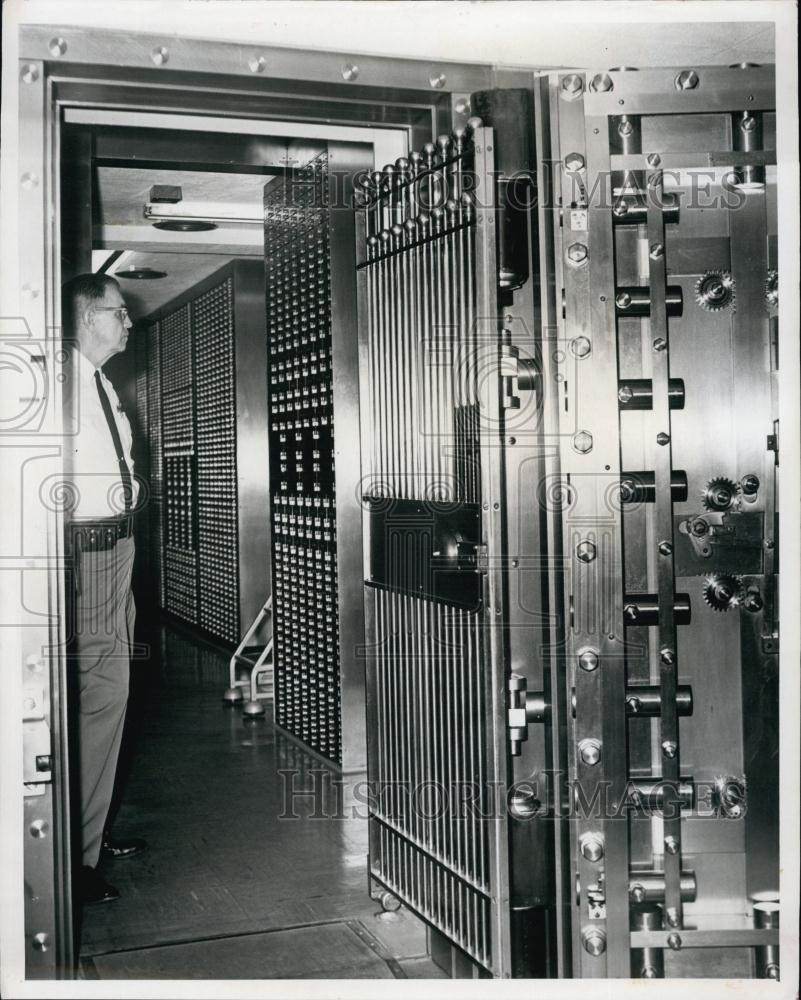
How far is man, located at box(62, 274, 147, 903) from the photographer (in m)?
2.63

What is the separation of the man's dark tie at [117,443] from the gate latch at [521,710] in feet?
4.24

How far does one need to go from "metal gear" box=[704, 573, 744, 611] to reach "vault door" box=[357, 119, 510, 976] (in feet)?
1.26

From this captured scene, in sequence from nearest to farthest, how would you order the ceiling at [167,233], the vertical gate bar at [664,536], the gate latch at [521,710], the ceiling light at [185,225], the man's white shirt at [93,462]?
the vertical gate bar at [664,536] → the gate latch at [521,710] → the man's white shirt at [93,462] → the ceiling at [167,233] → the ceiling light at [185,225]

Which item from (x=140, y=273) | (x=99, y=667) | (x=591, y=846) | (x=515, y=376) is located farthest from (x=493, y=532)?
(x=140, y=273)

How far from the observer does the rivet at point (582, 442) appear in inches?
69.7

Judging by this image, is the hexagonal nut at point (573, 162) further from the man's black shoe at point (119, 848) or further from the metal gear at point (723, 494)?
the man's black shoe at point (119, 848)

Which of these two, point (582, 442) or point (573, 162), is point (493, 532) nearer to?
point (582, 442)

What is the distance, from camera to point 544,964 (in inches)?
75.0

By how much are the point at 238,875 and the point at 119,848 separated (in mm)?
426

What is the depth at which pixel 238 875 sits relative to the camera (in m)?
2.74

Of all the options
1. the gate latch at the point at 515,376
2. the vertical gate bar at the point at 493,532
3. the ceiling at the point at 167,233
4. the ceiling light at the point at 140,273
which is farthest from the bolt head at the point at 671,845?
the ceiling light at the point at 140,273

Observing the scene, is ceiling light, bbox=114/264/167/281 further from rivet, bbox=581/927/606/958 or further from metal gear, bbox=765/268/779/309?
rivet, bbox=581/927/606/958

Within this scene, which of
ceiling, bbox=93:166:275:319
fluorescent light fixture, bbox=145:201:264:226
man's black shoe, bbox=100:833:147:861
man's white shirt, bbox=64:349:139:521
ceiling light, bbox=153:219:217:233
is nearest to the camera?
man's white shirt, bbox=64:349:139:521

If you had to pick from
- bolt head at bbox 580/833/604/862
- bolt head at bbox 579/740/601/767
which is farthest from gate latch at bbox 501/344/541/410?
bolt head at bbox 580/833/604/862
